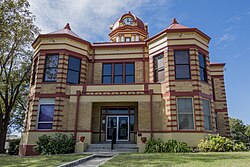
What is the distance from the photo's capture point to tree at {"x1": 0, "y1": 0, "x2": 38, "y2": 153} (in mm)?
14359

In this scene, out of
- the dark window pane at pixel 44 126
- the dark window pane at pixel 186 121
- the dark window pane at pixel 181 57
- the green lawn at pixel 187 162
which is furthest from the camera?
the dark window pane at pixel 181 57

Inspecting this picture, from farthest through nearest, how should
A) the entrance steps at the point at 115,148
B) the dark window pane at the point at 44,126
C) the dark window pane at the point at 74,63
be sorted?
1. the dark window pane at the point at 74,63
2. the dark window pane at the point at 44,126
3. the entrance steps at the point at 115,148

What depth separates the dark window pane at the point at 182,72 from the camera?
17266mm

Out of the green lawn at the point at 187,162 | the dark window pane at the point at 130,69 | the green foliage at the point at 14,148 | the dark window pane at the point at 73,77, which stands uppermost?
the dark window pane at the point at 130,69

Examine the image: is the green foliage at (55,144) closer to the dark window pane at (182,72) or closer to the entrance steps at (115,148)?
the entrance steps at (115,148)

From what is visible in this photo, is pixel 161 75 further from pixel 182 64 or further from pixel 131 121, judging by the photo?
pixel 131 121

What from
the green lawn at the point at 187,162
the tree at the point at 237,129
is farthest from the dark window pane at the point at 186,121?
the tree at the point at 237,129

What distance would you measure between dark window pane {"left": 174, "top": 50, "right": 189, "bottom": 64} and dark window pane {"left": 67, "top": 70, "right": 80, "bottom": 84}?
27.5ft

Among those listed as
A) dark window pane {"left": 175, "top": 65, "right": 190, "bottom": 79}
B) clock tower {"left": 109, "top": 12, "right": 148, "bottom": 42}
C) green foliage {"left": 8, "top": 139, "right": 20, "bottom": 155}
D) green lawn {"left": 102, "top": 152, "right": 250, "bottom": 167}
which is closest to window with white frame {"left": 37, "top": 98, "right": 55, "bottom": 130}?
green foliage {"left": 8, "top": 139, "right": 20, "bottom": 155}

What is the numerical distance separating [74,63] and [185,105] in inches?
386

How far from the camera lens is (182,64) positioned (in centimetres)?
1753

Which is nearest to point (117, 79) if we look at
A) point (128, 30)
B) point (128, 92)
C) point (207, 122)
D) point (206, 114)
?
point (128, 92)

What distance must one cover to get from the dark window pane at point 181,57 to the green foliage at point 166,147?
6.15 m

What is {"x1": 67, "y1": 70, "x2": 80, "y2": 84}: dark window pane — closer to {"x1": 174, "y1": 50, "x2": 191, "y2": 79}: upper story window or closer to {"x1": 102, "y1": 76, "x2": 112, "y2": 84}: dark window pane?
{"x1": 102, "y1": 76, "x2": 112, "y2": 84}: dark window pane
